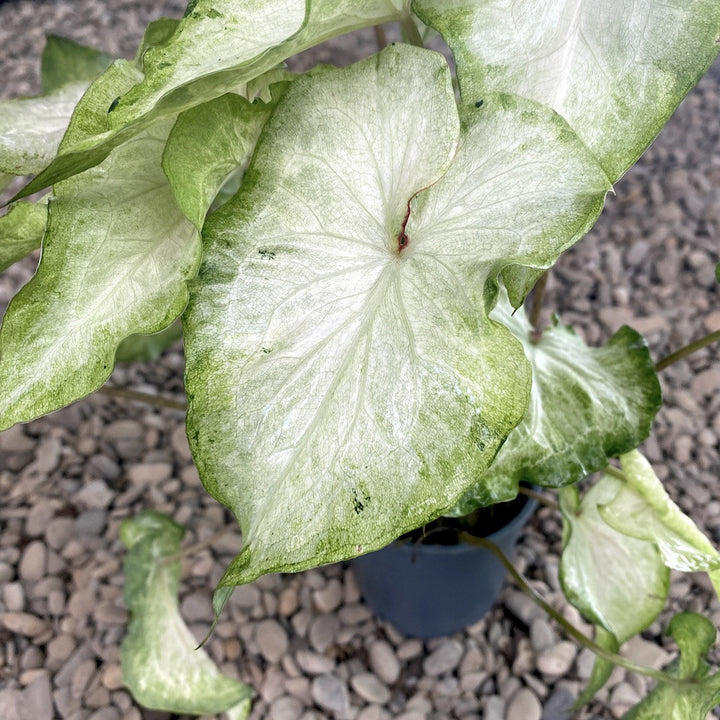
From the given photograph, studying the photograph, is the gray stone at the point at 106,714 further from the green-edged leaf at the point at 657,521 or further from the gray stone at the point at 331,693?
the green-edged leaf at the point at 657,521

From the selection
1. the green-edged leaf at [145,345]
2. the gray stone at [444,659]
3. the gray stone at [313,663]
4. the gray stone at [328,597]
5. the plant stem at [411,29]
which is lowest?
the gray stone at [444,659]

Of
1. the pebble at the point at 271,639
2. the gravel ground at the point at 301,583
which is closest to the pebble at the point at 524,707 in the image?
the gravel ground at the point at 301,583

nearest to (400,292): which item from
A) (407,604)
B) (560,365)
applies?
(560,365)

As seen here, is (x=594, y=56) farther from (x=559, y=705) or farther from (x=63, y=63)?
(x=559, y=705)

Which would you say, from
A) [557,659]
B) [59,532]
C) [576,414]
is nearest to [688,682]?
[576,414]

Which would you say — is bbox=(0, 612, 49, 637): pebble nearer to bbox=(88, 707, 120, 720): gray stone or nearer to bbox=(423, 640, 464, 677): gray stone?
bbox=(88, 707, 120, 720): gray stone

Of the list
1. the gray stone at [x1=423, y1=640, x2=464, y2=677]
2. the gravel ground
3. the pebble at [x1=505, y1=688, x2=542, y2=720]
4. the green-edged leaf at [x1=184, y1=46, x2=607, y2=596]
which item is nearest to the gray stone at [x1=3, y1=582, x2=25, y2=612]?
the gravel ground
